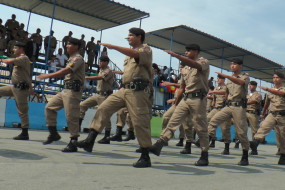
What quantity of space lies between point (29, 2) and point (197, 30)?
25.6ft

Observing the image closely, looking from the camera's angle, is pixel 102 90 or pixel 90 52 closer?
pixel 102 90

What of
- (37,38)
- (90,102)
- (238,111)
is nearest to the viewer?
(238,111)

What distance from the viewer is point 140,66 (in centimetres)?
448

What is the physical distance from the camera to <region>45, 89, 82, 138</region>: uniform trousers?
5.54m

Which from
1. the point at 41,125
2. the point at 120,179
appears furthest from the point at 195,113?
the point at 41,125

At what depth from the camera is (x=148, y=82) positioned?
458 centimetres

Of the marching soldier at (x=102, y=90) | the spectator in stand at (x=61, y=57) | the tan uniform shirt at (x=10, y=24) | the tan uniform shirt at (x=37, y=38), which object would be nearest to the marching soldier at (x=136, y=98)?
the marching soldier at (x=102, y=90)

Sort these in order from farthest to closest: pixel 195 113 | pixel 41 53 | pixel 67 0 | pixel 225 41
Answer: pixel 225 41 < pixel 41 53 < pixel 67 0 < pixel 195 113

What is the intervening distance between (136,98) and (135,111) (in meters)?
0.18

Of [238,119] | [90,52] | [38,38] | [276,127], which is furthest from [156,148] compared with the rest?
[90,52]

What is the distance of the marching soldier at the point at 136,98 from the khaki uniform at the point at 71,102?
3.64ft

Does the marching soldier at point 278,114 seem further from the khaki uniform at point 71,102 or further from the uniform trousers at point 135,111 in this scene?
the khaki uniform at point 71,102

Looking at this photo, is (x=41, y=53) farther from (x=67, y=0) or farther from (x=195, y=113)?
(x=195, y=113)

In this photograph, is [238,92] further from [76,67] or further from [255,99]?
[255,99]
